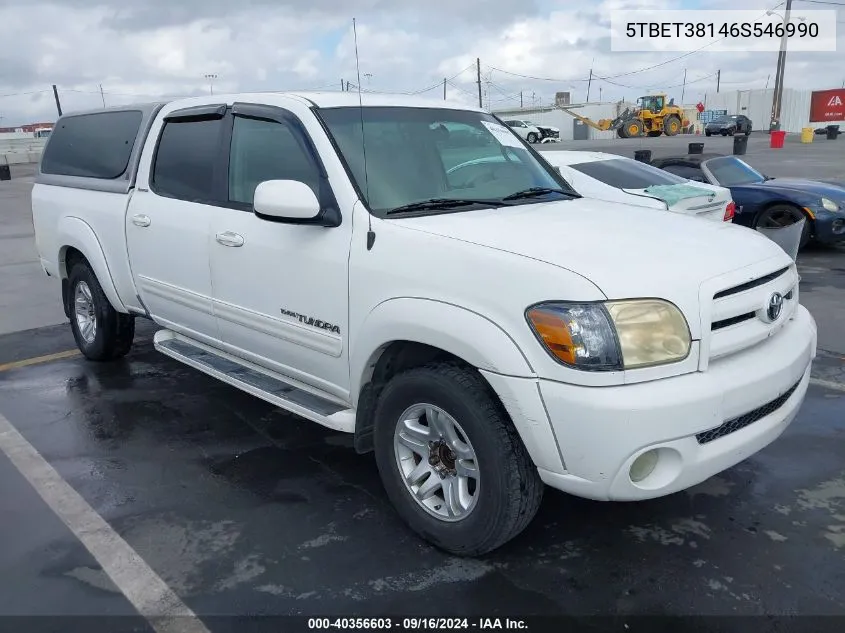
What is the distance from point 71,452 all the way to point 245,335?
128 centimetres

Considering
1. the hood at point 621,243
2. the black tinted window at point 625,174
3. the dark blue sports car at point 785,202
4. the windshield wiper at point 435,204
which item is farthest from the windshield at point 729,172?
the windshield wiper at point 435,204

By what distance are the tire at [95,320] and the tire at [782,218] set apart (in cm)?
751

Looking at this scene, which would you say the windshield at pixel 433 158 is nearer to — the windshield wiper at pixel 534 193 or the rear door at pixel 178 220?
the windshield wiper at pixel 534 193

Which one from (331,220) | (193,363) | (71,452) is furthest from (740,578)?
(71,452)

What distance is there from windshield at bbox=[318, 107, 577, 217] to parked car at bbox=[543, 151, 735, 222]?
11.1ft

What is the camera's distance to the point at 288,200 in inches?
126

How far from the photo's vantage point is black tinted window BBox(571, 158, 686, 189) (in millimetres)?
8344

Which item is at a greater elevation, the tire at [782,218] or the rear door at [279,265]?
A: the rear door at [279,265]

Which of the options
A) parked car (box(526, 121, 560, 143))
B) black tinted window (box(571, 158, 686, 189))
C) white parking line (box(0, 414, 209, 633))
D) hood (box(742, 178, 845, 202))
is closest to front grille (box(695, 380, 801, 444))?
white parking line (box(0, 414, 209, 633))

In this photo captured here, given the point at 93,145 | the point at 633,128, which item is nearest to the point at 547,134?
the point at 633,128

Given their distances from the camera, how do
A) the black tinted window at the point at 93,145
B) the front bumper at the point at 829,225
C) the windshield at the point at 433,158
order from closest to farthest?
the windshield at the point at 433,158
the black tinted window at the point at 93,145
the front bumper at the point at 829,225

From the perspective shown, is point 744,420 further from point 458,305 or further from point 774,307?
point 458,305

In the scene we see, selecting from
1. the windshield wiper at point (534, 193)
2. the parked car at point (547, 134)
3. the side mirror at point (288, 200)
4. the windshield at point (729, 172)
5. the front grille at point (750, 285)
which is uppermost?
the side mirror at point (288, 200)

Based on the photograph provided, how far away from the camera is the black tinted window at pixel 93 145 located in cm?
505
